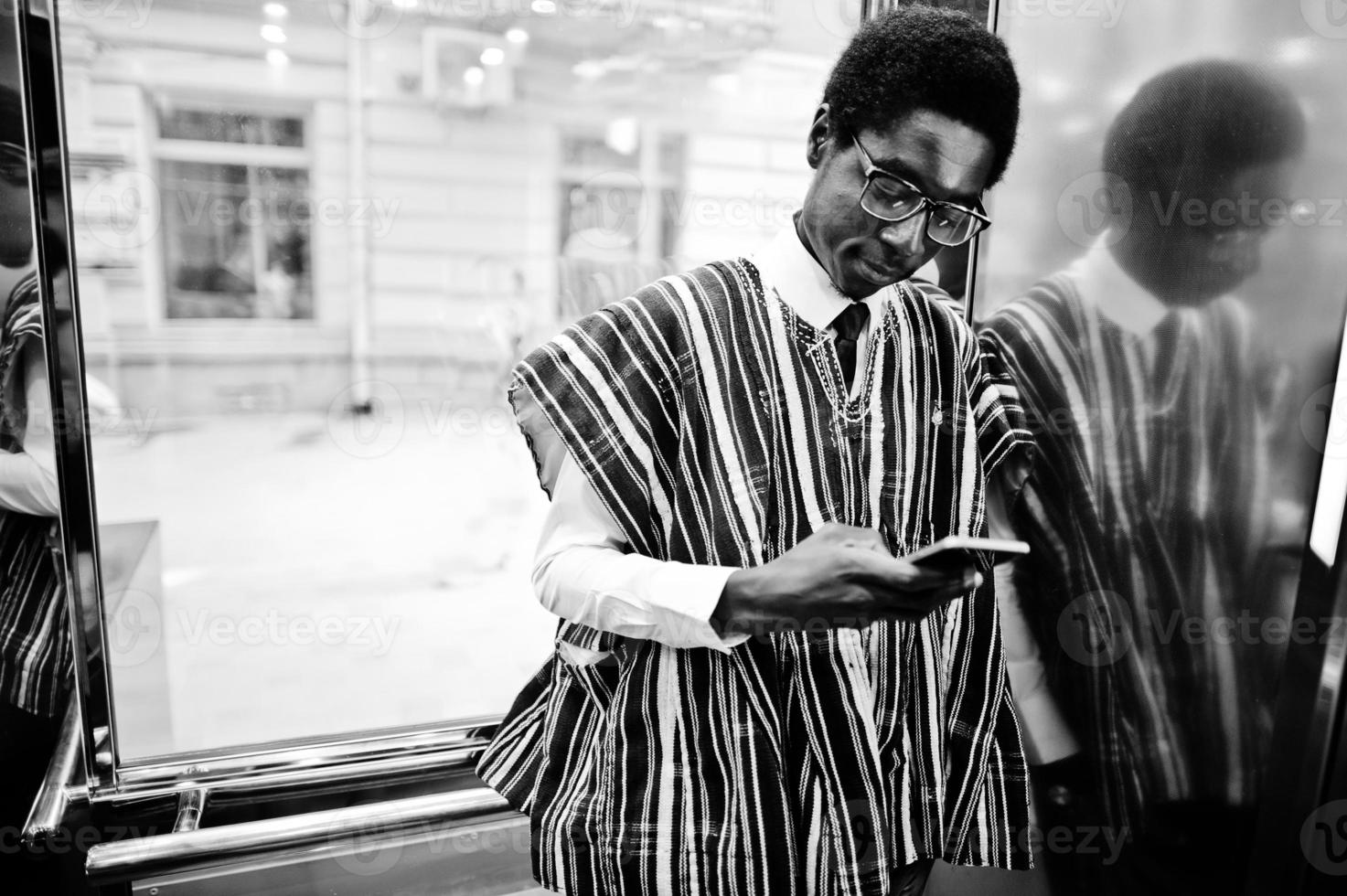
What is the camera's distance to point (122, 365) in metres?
1.67

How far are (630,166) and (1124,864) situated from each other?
120 inches

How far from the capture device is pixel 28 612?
1.35 meters

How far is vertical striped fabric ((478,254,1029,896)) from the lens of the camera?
871 mm

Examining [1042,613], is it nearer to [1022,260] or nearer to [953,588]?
[1022,260]

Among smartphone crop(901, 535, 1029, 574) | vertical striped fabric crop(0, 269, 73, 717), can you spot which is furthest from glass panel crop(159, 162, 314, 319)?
smartphone crop(901, 535, 1029, 574)

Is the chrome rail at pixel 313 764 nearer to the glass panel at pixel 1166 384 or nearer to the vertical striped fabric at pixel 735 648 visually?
the vertical striped fabric at pixel 735 648

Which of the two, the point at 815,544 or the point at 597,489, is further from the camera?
the point at 597,489

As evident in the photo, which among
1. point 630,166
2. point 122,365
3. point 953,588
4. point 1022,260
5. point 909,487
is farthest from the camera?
point 630,166

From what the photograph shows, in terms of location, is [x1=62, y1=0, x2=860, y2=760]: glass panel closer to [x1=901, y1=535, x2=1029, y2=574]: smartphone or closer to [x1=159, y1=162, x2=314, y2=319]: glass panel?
[x1=159, y1=162, x2=314, y2=319]: glass panel

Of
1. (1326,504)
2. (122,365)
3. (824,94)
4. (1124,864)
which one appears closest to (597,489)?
(824,94)

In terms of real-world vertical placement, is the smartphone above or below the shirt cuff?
above

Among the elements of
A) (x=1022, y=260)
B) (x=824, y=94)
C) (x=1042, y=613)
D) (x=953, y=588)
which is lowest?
(x=1042, y=613)

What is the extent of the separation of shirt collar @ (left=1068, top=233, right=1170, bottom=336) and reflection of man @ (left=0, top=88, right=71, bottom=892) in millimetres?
1507

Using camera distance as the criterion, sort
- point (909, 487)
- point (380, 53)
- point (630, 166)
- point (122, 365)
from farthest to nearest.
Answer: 1. point (630, 166)
2. point (380, 53)
3. point (122, 365)
4. point (909, 487)
